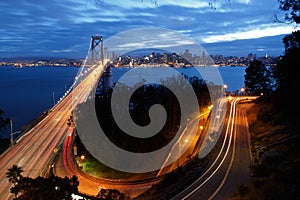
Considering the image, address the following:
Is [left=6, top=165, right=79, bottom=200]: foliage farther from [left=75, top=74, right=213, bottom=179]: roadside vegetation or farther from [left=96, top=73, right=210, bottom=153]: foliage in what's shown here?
[left=96, top=73, right=210, bottom=153]: foliage

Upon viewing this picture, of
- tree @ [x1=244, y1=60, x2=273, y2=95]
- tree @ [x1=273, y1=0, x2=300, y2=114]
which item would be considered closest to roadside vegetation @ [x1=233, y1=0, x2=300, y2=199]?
tree @ [x1=273, y1=0, x2=300, y2=114]

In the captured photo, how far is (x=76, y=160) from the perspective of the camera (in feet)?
51.2

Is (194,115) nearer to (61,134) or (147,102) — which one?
(147,102)

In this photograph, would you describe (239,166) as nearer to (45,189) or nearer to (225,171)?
(225,171)

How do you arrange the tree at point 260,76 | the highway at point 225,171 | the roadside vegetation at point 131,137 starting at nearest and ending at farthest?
the highway at point 225,171 < the roadside vegetation at point 131,137 < the tree at point 260,76

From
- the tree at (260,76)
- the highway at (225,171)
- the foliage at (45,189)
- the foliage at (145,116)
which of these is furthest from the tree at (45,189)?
the tree at (260,76)

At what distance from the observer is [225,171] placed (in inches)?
375

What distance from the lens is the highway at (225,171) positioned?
788 cm

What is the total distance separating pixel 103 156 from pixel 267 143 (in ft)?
28.0

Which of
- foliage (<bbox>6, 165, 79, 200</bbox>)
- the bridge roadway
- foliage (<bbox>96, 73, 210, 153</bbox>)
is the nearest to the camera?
foliage (<bbox>6, 165, 79, 200</bbox>)

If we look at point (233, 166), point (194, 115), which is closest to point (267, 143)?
point (233, 166)

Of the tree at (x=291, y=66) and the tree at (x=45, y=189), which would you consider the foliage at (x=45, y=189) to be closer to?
the tree at (x=45, y=189)

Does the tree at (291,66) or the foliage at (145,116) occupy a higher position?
the tree at (291,66)

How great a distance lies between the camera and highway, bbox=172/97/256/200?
25.9 feet
